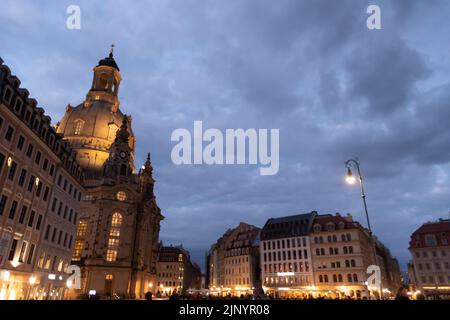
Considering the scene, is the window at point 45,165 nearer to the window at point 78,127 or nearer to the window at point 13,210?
the window at point 13,210

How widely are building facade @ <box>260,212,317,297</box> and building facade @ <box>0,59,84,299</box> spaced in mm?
55538

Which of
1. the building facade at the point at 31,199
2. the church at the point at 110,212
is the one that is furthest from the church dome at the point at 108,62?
the building facade at the point at 31,199

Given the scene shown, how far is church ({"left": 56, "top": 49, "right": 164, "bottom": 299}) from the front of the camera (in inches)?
2559

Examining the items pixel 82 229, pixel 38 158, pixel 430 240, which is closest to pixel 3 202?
pixel 38 158

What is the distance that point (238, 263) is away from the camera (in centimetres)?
10300

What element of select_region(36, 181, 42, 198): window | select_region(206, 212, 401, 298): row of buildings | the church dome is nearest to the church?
the church dome

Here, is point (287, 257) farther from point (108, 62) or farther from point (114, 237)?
point (108, 62)

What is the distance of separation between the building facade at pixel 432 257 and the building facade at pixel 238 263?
42167mm

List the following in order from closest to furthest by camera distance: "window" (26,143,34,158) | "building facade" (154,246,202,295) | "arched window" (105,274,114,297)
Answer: "window" (26,143,34,158) → "arched window" (105,274,114,297) → "building facade" (154,246,202,295)

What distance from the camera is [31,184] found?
34125mm

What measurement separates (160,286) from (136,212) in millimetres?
63090

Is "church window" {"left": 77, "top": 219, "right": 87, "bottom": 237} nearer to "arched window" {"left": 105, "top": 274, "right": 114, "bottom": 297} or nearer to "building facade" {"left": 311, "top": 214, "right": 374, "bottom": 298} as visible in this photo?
"arched window" {"left": 105, "top": 274, "right": 114, "bottom": 297}

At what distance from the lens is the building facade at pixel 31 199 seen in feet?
95.9
